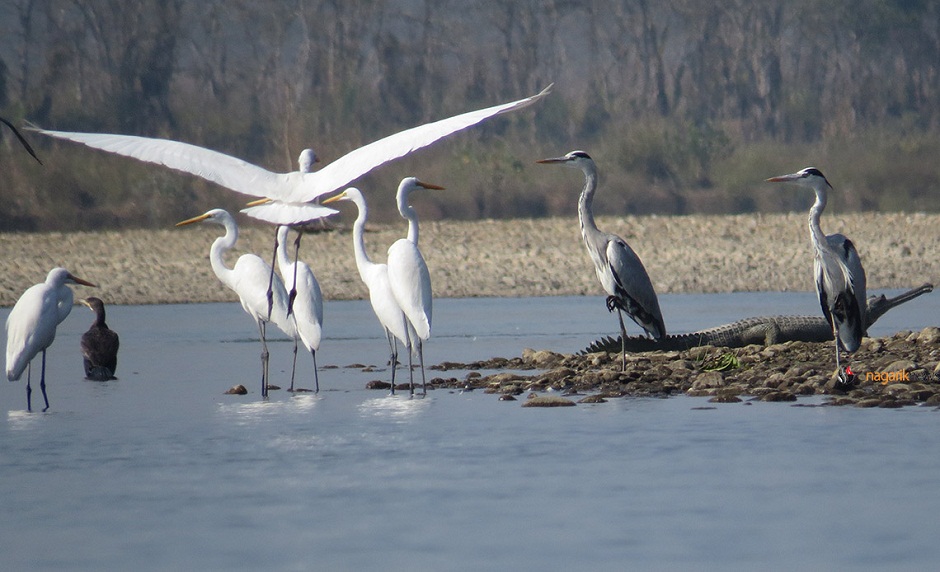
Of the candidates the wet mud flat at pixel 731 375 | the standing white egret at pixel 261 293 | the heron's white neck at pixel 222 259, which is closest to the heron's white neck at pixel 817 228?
the wet mud flat at pixel 731 375

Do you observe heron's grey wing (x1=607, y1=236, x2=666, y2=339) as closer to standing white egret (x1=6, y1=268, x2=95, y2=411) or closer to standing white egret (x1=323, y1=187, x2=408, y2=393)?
standing white egret (x1=323, y1=187, x2=408, y2=393)

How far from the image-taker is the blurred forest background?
32.3 m

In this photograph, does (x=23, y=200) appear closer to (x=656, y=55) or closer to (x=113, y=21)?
(x=113, y=21)

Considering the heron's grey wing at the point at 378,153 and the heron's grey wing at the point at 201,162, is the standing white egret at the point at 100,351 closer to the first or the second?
the heron's grey wing at the point at 201,162

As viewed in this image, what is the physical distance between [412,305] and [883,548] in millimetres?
5289

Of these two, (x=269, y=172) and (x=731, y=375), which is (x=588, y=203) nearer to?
(x=731, y=375)

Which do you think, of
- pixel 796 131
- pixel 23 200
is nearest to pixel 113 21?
pixel 23 200

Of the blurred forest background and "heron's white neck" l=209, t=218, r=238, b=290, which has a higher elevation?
the blurred forest background

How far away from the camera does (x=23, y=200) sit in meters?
30.7

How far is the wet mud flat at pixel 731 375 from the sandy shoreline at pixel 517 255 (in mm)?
8725

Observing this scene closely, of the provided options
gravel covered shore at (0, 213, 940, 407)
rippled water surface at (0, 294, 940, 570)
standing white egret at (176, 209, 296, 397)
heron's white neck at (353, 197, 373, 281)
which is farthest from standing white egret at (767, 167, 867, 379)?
gravel covered shore at (0, 213, 940, 407)

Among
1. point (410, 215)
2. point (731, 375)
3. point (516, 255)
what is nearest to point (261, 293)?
point (410, 215)

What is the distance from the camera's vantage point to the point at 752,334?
561 inches

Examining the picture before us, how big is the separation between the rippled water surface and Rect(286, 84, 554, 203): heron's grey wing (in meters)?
1.54
